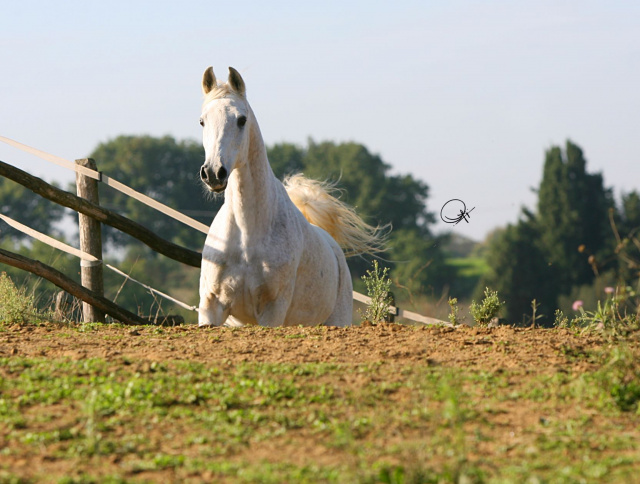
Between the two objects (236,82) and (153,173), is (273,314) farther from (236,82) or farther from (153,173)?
(153,173)

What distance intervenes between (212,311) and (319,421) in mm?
3689

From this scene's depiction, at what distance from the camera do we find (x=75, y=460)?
11.8 ft

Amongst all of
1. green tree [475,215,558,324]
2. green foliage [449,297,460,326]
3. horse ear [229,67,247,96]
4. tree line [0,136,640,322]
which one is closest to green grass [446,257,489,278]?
tree line [0,136,640,322]

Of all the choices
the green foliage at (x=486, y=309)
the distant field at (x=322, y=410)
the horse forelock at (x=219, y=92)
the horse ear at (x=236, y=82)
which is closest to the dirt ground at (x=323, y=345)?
the distant field at (x=322, y=410)

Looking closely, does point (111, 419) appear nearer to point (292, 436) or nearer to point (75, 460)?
point (75, 460)

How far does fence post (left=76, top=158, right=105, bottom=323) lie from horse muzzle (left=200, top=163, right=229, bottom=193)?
2339 mm

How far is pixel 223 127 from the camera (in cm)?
698

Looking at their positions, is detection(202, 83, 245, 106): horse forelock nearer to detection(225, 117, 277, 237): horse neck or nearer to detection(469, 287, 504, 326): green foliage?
detection(225, 117, 277, 237): horse neck

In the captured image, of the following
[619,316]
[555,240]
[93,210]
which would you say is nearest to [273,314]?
[93,210]

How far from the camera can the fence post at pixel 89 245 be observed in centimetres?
859

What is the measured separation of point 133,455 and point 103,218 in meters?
5.03

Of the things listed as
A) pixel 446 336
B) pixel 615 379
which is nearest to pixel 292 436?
pixel 615 379

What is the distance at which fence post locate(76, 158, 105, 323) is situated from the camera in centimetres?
859

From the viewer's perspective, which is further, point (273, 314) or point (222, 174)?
point (273, 314)
